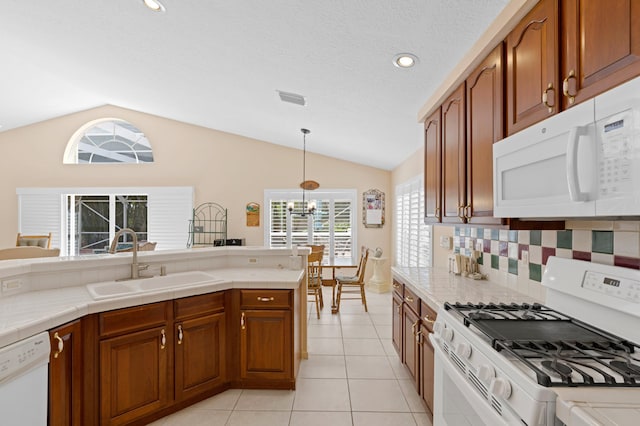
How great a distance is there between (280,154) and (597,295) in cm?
548

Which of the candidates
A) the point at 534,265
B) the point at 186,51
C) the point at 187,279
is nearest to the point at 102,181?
the point at 186,51

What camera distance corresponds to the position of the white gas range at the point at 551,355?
816 mm

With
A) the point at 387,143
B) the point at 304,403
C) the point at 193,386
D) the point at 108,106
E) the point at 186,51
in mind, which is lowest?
the point at 304,403

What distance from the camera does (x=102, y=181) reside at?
6160mm

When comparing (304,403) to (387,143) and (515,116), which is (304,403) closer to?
(515,116)

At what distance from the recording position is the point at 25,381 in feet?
4.40

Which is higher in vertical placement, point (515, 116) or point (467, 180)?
point (515, 116)

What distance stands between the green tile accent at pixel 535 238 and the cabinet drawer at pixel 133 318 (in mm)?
2318

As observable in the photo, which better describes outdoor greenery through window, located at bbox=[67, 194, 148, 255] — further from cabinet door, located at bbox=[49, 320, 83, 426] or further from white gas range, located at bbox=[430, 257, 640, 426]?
white gas range, located at bbox=[430, 257, 640, 426]

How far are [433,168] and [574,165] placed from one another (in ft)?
5.25

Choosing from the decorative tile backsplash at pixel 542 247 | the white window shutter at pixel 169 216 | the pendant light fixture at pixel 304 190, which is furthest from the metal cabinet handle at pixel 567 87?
the white window shutter at pixel 169 216

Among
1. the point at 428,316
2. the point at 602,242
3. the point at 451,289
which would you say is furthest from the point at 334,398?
the point at 602,242

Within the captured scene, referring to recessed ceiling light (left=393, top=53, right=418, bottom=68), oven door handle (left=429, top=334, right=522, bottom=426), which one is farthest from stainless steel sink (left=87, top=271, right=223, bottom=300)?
recessed ceiling light (left=393, top=53, right=418, bottom=68)

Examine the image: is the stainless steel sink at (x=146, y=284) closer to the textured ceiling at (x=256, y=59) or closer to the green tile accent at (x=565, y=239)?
the textured ceiling at (x=256, y=59)
